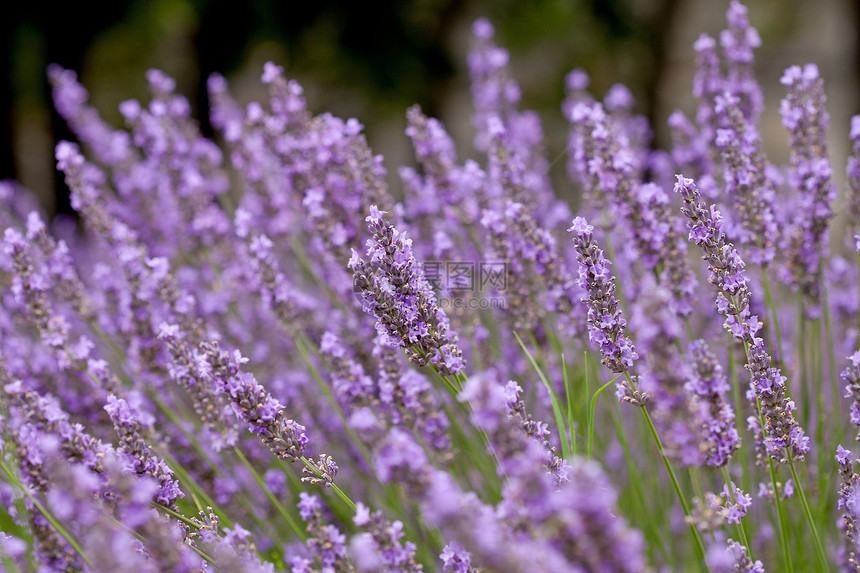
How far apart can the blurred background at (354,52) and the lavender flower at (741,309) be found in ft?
10.1

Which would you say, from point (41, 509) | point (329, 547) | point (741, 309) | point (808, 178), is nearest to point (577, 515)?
point (329, 547)

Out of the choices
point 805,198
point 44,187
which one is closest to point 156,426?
point 805,198

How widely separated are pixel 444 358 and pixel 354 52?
3.44m

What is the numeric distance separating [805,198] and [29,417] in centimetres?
181

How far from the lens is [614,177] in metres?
1.68

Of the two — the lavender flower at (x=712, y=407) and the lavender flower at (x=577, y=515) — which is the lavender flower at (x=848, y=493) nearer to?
the lavender flower at (x=712, y=407)

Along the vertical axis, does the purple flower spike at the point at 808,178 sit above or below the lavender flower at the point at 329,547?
above

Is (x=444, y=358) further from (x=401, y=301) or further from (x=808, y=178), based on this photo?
(x=808, y=178)

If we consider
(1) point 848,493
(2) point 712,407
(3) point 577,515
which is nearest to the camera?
(3) point 577,515

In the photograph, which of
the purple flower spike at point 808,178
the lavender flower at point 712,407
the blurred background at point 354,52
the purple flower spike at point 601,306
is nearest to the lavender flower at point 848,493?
the lavender flower at point 712,407

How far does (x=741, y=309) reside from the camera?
4.43ft

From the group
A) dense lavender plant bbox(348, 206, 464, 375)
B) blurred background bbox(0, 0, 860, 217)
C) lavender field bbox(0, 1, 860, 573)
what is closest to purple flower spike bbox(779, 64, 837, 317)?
lavender field bbox(0, 1, 860, 573)

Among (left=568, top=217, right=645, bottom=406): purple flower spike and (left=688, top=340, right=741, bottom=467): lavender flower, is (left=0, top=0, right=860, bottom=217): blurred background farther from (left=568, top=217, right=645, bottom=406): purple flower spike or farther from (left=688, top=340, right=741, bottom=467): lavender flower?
(left=688, top=340, right=741, bottom=467): lavender flower

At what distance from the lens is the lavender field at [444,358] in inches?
42.8
